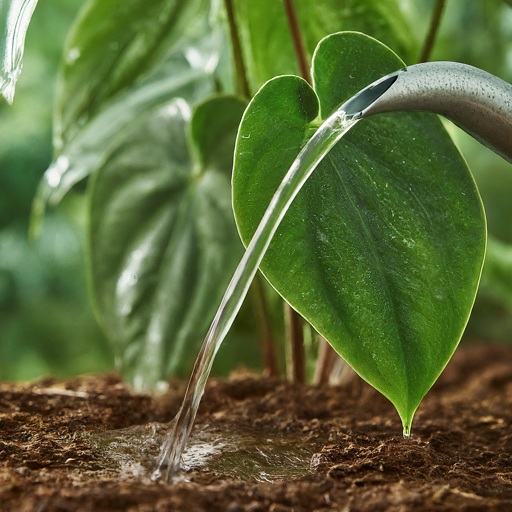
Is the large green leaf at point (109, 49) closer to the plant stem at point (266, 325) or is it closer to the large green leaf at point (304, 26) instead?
the large green leaf at point (304, 26)

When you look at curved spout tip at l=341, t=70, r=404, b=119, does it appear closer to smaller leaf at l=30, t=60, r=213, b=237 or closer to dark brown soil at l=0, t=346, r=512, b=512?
dark brown soil at l=0, t=346, r=512, b=512

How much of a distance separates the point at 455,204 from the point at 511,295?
1.02m

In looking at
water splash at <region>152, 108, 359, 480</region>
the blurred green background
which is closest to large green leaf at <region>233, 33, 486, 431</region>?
water splash at <region>152, 108, 359, 480</region>

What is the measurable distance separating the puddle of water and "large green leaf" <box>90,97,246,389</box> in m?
0.15

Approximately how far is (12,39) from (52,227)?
177cm

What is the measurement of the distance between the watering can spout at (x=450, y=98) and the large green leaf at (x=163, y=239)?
0.30 metres

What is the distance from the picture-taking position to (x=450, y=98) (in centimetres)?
33

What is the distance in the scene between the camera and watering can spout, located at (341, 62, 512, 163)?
12.2 inches

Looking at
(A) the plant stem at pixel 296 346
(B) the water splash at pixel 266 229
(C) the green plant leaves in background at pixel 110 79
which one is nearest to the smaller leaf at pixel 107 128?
(C) the green plant leaves in background at pixel 110 79

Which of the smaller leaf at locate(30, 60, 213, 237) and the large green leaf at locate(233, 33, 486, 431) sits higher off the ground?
the smaller leaf at locate(30, 60, 213, 237)

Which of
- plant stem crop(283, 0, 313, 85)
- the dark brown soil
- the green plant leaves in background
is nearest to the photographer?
the dark brown soil

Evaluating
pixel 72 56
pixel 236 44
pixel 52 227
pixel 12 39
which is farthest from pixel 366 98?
pixel 52 227

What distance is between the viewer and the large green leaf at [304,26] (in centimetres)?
62

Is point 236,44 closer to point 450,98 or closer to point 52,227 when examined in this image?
point 450,98
